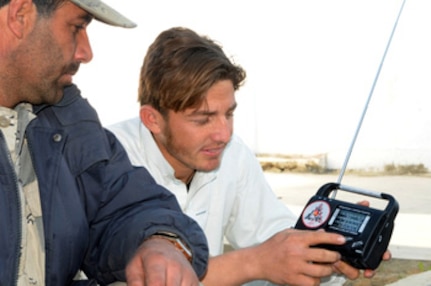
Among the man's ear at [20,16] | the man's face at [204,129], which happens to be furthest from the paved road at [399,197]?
the man's ear at [20,16]

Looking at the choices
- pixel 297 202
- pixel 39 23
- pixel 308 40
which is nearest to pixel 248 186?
pixel 39 23

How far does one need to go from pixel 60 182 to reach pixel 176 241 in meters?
0.35

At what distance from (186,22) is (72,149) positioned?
7693 millimetres

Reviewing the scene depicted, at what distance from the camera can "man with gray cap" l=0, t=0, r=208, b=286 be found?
88.7 inches

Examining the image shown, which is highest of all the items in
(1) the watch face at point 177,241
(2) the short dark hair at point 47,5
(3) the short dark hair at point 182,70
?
(2) the short dark hair at point 47,5

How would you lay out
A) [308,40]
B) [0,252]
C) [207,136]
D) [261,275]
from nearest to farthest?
[0,252] → [261,275] → [207,136] → [308,40]

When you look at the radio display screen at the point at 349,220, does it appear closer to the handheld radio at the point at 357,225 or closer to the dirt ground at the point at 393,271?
the handheld radio at the point at 357,225

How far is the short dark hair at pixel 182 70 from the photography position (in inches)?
122

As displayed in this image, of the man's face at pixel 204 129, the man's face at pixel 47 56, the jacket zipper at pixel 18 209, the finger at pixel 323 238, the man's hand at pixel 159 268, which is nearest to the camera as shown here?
the man's hand at pixel 159 268

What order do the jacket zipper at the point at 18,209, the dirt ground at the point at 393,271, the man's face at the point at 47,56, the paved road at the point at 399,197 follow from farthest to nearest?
the paved road at the point at 399,197 < the dirt ground at the point at 393,271 < the man's face at the point at 47,56 < the jacket zipper at the point at 18,209

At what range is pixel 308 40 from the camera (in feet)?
32.0

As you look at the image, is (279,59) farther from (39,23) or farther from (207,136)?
(39,23)

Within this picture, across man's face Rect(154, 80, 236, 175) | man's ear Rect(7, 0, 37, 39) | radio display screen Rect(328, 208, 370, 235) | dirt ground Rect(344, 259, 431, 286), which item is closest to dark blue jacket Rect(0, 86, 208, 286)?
man's ear Rect(7, 0, 37, 39)

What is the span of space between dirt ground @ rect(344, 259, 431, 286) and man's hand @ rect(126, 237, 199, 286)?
269cm
